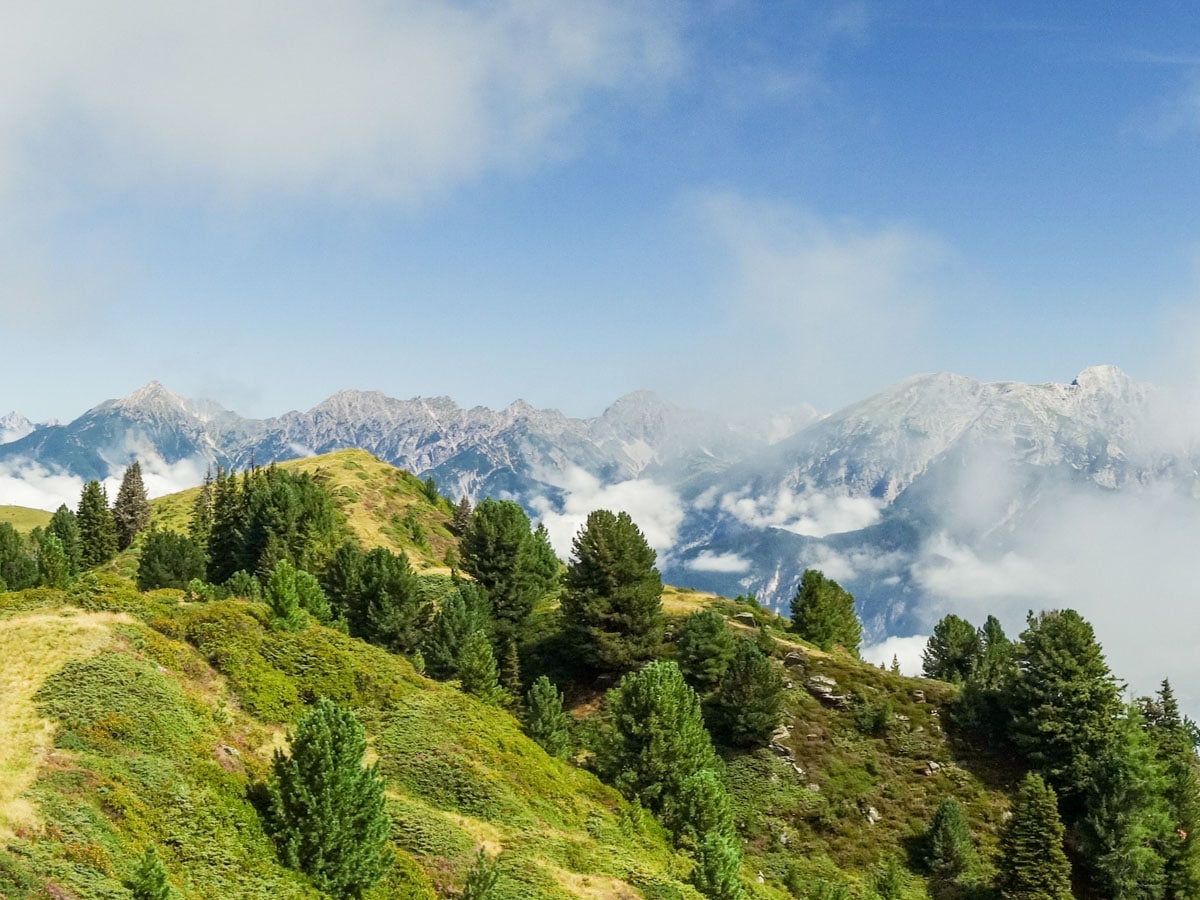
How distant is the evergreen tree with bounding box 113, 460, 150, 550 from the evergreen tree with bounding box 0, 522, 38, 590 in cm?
2788

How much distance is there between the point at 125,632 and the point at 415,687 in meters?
19.0

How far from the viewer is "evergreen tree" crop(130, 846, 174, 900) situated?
1006 inches

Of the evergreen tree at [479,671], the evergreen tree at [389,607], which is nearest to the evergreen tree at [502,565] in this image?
the evergreen tree at [389,607]

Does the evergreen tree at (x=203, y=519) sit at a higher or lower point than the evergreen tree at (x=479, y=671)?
higher

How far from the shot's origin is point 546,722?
62.5 metres

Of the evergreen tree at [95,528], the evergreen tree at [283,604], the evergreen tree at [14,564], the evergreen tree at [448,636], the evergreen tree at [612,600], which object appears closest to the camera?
the evergreen tree at [283,604]

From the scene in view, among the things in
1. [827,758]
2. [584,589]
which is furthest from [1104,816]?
[584,589]

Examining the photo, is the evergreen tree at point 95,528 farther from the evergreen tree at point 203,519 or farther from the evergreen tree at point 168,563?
the evergreen tree at point 168,563

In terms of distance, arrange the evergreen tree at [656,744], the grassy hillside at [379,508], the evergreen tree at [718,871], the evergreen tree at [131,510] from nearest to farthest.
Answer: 1. the evergreen tree at [718,871]
2. the evergreen tree at [656,744]
3. the grassy hillside at [379,508]
4. the evergreen tree at [131,510]

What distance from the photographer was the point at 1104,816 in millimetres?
63594

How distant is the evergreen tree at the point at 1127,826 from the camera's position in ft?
204

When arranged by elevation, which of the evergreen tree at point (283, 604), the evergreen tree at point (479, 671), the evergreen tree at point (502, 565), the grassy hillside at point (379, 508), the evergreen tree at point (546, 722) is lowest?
the evergreen tree at point (546, 722)

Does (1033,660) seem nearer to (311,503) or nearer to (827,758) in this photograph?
(827,758)

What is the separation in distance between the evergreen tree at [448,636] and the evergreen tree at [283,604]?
16.1 metres
